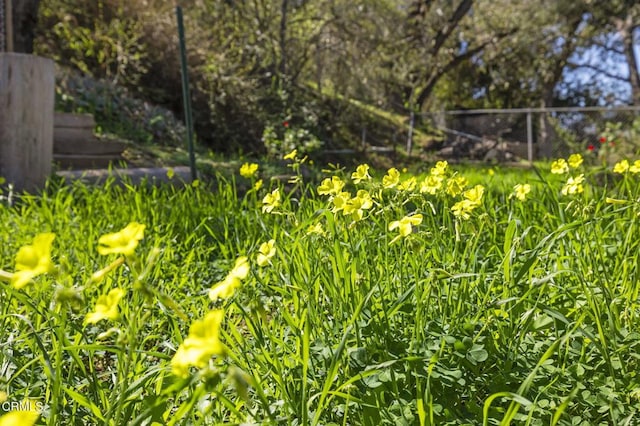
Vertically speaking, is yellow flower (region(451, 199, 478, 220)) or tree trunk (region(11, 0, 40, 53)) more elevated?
tree trunk (region(11, 0, 40, 53))

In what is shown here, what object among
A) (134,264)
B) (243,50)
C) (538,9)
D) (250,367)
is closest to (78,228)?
(250,367)

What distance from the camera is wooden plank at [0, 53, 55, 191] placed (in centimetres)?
366

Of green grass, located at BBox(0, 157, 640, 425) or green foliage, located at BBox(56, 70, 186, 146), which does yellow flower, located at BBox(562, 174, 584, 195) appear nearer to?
green grass, located at BBox(0, 157, 640, 425)

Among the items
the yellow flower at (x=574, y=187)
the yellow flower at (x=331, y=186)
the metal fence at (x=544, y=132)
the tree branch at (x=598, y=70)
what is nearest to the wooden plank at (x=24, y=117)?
the yellow flower at (x=331, y=186)

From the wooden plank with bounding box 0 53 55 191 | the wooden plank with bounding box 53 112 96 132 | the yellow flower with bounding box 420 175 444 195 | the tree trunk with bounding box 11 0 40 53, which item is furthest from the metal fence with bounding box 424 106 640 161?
the yellow flower with bounding box 420 175 444 195

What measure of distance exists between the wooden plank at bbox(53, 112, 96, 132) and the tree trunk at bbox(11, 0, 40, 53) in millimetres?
1140

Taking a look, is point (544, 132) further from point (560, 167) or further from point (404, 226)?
point (404, 226)

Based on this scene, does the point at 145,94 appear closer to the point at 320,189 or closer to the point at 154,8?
the point at 154,8

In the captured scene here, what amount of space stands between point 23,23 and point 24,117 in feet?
10.3

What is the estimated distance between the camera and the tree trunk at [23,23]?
20.1 feet

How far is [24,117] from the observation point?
3.74 meters

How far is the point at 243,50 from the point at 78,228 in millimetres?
5737

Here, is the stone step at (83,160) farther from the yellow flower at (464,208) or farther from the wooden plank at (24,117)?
the yellow flower at (464,208)

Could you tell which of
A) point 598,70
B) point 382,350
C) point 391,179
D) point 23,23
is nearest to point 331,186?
point 391,179
